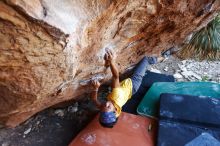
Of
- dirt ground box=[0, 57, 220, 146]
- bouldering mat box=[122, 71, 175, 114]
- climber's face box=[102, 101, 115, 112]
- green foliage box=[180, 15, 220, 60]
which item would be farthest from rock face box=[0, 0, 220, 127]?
green foliage box=[180, 15, 220, 60]

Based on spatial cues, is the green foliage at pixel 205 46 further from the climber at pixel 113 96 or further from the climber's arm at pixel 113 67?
the climber's arm at pixel 113 67

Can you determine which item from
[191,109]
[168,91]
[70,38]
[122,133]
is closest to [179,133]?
[191,109]

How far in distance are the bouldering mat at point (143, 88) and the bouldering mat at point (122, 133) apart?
28cm

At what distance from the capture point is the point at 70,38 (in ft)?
7.44

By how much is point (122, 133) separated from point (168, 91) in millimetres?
901

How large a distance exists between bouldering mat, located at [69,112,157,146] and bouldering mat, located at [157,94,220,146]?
0.15 metres

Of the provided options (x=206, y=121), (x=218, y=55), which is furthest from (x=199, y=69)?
(x=206, y=121)

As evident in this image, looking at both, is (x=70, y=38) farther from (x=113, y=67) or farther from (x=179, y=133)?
(x=179, y=133)

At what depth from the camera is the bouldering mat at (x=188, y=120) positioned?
325 cm

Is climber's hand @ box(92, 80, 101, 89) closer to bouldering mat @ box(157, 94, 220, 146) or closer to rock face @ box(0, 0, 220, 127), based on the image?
rock face @ box(0, 0, 220, 127)

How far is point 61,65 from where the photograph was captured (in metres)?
2.46

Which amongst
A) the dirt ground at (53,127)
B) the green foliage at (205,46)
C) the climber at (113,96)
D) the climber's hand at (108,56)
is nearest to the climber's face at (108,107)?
the climber at (113,96)

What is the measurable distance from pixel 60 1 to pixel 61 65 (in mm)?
491

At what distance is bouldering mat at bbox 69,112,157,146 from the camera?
328 cm
